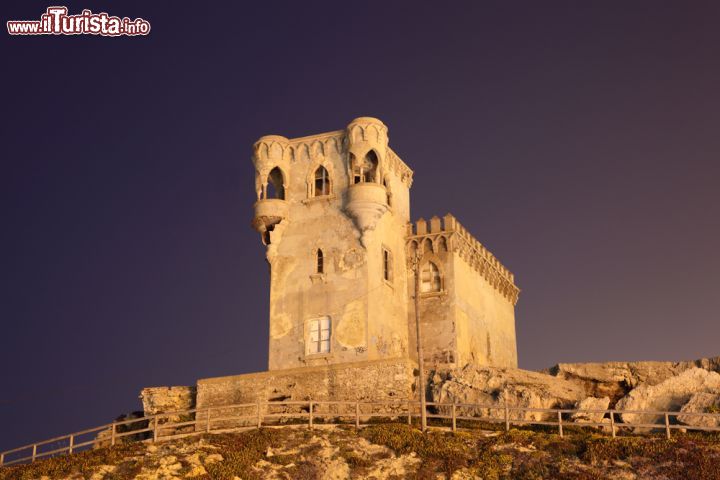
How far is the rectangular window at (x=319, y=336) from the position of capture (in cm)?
4491

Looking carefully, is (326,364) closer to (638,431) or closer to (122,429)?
(122,429)

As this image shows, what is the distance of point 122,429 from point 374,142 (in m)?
19.2

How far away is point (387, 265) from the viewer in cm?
4791

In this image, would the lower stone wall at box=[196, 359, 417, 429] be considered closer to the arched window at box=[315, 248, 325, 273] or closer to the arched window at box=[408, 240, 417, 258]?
the arched window at box=[315, 248, 325, 273]

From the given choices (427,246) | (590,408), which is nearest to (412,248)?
(427,246)

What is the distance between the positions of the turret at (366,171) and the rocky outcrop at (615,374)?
11.6 m

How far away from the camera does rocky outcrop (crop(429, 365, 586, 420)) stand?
132 feet

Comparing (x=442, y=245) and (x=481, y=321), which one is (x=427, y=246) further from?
(x=481, y=321)

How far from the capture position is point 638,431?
121 feet

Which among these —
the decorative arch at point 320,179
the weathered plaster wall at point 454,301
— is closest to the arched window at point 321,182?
the decorative arch at point 320,179

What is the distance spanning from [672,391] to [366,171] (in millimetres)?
18562

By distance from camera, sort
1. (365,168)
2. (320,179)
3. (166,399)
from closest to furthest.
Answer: (166,399) < (365,168) < (320,179)

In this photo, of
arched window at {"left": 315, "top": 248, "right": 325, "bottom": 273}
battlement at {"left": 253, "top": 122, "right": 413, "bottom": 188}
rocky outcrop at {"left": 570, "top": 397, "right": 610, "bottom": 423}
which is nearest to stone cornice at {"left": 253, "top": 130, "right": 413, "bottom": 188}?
battlement at {"left": 253, "top": 122, "right": 413, "bottom": 188}

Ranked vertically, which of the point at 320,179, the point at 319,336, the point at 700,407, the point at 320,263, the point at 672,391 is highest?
the point at 320,179
